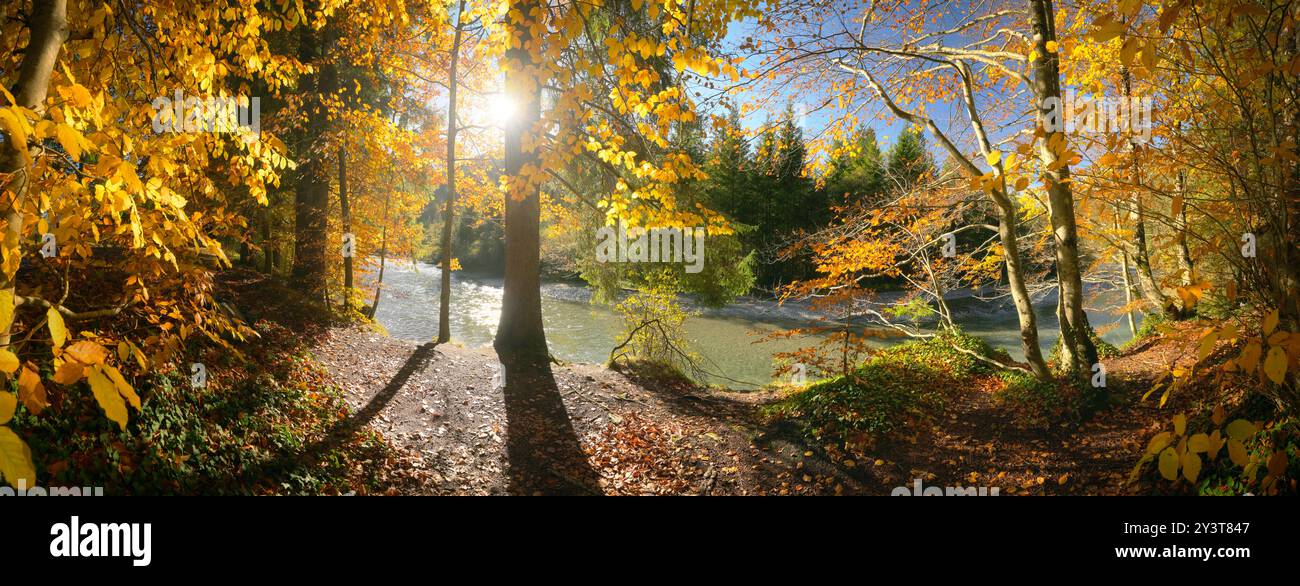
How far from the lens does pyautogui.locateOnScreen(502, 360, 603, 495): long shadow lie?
5332 mm

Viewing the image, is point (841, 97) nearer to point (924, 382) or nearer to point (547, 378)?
point (924, 382)

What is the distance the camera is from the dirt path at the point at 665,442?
5.11m

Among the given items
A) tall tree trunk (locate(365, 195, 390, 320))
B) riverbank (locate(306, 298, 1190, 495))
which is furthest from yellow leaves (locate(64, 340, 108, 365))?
tall tree trunk (locate(365, 195, 390, 320))

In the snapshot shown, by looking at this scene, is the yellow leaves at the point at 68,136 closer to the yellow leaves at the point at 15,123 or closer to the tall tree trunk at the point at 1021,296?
the yellow leaves at the point at 15,123

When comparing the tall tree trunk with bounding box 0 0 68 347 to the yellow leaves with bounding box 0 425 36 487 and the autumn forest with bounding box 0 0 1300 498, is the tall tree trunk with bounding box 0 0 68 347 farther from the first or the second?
the yellow leaves with bounding box 0 425 36 487

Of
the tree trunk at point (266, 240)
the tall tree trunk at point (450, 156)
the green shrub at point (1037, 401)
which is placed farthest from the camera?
the tree trunk at point (266, 240)

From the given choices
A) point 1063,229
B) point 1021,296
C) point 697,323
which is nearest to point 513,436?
point 1021,296

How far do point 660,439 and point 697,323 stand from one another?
1304 cm

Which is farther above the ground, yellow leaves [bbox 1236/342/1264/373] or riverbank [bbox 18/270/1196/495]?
yellow leaves [bbox 1236/342/1264/373]

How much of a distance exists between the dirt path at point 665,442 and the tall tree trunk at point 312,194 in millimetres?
2803

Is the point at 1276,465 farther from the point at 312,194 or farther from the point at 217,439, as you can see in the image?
the point at 312,194

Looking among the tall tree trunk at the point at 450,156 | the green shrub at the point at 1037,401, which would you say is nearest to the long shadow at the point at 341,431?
the tall tree trunk at the point at 450,156

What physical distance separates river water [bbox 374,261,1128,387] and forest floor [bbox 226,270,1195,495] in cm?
489

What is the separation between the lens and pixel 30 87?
1813 millimetres
